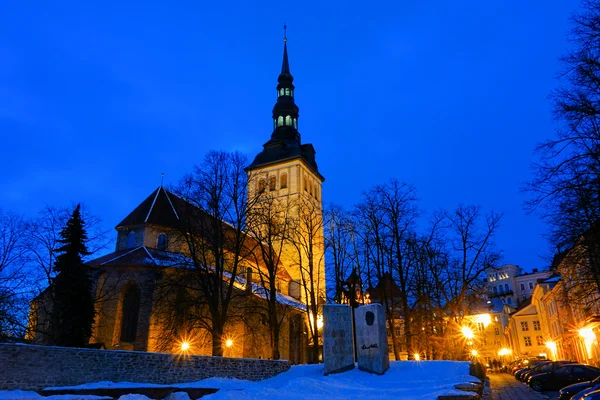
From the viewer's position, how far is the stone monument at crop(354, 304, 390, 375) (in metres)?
17.3

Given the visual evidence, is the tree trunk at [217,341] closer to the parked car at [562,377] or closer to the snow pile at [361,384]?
the snow pile at [361,384]

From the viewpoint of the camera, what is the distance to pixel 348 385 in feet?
49.6

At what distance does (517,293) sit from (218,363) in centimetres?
8122

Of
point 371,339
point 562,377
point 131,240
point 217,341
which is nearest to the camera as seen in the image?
point 371,339

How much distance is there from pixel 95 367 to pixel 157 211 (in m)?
20.6

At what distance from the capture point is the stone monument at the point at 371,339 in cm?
1734

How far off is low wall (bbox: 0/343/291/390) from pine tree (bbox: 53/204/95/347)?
391 inches

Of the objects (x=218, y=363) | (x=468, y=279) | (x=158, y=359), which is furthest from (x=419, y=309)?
(x=158, y=359)

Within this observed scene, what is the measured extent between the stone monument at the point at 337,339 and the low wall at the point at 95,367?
3366 millimetres

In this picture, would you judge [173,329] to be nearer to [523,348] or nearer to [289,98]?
[289,98]

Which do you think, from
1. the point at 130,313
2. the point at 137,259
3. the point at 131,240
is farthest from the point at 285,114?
the point at 130,313

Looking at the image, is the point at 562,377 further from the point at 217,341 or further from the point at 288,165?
the point at 288,165

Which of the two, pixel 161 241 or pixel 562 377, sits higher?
pixel 161 241

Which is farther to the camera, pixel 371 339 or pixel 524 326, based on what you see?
pixel 524 326
